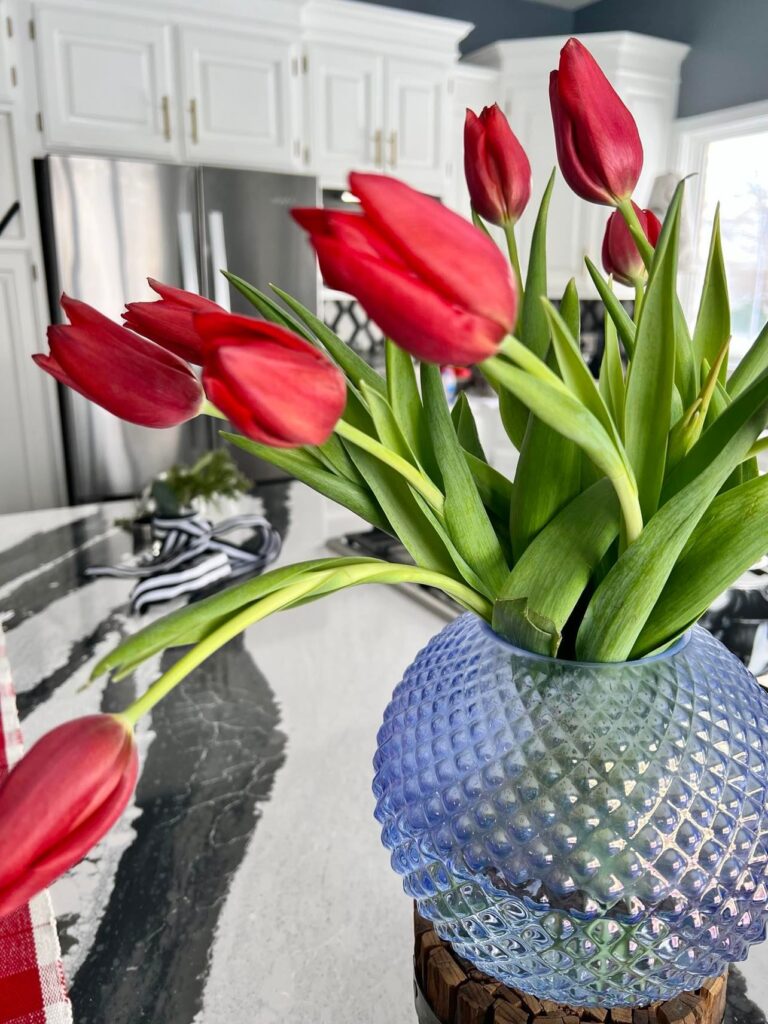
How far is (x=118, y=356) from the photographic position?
27 centimetres

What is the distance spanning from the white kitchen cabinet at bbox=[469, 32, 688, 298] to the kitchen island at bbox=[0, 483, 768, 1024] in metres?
3.09

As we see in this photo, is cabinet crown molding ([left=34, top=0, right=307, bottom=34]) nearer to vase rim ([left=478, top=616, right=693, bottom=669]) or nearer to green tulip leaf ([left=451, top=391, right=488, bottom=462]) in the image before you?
green tulip leaf ([left=451, top=391, right=488, bottom=462])

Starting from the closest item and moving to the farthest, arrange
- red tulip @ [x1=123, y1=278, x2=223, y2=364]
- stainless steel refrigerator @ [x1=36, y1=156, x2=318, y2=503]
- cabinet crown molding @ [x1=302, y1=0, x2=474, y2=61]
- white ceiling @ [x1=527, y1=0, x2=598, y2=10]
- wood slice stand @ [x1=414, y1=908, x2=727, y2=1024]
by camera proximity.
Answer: red tulip @ [x1=123, y1=278, x2=223, y2=364] < wood slice stand @ [x1=414, y1=908, x2=727, y2=1024] < stainless steel refrigerator @ [x1=36, y1=156, x2=318, y2=503] < cabinet crown molding @ [x1=302, y1=0, x2=474, y2=61] < white ceiling @ [x1=527, y1=0, x2=598, y2=10]

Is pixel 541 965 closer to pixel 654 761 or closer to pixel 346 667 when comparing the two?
pixel 654 761

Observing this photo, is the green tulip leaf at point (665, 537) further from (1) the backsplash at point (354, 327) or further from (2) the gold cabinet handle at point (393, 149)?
(2) the gold cabinet handle at point (393, 149)

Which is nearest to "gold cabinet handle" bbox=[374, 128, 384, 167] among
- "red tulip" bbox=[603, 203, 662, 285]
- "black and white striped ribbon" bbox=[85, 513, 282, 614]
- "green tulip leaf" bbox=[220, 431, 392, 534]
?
"black and white striped ribbon" bbox=[85, 513, 282, 614]

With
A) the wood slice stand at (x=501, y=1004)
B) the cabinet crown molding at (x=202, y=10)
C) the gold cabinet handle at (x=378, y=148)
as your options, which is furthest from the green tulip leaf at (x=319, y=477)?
the gold cabinet handle at (x=378, y=148)

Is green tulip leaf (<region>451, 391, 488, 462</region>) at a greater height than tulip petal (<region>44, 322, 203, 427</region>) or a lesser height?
lesser

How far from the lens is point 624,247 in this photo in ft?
1.45

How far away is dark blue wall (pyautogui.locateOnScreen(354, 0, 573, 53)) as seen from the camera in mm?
3893

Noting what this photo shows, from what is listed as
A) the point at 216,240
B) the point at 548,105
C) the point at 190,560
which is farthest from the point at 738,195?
the point at 190,560

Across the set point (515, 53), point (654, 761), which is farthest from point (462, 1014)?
point (515, 53)

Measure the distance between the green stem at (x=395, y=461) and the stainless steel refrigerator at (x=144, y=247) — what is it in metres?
2.71

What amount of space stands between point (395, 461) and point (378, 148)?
3427 millimetres
